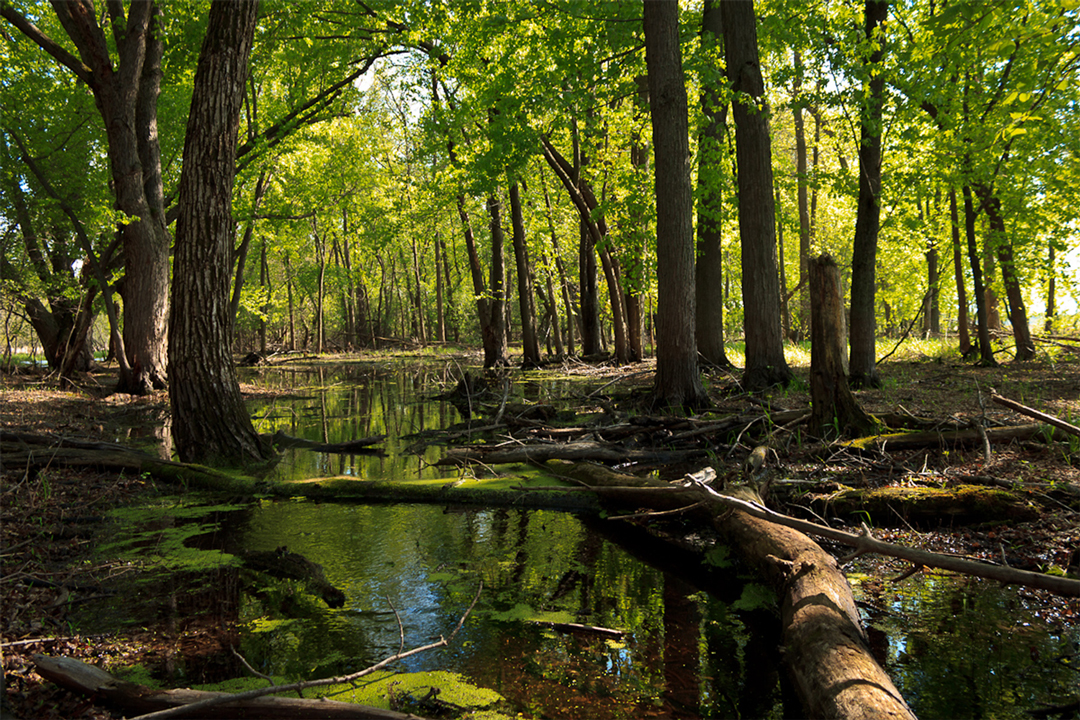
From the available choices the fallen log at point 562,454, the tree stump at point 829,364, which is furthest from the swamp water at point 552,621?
the tree stump at point 829,364

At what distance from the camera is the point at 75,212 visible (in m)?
16.7

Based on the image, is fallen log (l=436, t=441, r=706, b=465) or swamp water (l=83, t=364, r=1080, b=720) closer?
swamp water (l=83, t=364, r=1080, b=720)

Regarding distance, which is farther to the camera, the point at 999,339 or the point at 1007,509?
the point at 999,339

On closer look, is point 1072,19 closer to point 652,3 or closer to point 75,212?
point 652,3

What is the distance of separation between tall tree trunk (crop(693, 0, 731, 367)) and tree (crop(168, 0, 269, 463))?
22.9ft

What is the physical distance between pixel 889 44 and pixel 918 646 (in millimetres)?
9294

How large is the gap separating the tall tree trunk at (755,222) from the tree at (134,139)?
11.4 m

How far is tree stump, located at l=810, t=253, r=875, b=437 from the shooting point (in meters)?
5.84

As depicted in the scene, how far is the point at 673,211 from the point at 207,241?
5.82m

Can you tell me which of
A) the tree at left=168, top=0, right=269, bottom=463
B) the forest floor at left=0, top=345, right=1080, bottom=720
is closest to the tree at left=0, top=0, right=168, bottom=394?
the forest floor at left=0, top=345, right=1080, bottom=720

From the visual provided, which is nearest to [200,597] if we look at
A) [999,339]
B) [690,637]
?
[690,637]

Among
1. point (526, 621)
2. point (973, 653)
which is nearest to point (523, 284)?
point (526, 621)

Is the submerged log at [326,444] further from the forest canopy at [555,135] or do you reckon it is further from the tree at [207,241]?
the forest canopy at [555,135]

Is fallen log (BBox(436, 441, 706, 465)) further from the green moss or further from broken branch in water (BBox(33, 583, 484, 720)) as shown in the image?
broken branch in water (BBox(33, 583, 484, 720))
